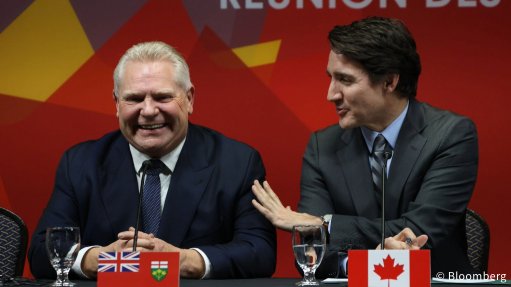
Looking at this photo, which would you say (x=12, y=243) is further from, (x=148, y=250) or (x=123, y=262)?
(x=123, y=262)

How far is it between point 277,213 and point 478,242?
98 centimetres

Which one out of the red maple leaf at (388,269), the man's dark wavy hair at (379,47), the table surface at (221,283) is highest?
the man's dark wavy hair at (379,47)

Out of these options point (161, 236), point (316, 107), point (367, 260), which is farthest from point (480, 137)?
point (367, 260)

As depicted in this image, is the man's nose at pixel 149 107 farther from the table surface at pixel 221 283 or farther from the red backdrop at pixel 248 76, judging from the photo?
the red backdrop at pixel 248 76

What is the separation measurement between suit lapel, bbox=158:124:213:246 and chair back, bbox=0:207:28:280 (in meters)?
0.69

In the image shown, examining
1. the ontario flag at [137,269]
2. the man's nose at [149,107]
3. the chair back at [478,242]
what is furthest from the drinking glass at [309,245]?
the chair back at [478,242]

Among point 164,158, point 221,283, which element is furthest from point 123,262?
point 164,158

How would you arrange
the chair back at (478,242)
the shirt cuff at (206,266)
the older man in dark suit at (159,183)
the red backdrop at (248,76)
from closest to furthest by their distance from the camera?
the shirt cuff at (206,266) → the older man in dark suit at (159,183) → the chair back at (478,242) → the red backdrop at (248,76)

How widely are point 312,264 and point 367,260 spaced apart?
309 mm

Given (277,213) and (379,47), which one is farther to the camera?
(379,47)

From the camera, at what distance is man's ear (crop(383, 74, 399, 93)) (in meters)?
3.53

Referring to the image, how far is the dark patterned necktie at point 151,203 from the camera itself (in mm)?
3299

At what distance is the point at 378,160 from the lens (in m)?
3.46

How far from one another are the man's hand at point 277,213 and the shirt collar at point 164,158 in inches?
12.8
